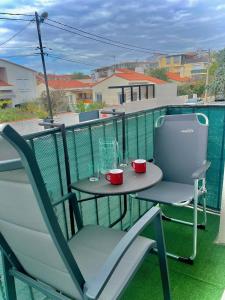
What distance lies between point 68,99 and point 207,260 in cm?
1143

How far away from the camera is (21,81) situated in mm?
8367

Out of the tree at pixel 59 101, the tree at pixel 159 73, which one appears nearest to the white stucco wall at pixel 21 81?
the tree at pixel 59 101

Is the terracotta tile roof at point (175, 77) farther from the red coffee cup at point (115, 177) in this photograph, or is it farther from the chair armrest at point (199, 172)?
the red coffee cup at point (115, 177)

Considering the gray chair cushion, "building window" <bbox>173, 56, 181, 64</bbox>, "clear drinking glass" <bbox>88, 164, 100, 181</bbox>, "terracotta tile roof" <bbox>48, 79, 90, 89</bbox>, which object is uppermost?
"building window" <bbox>173, 56, 181, 64</bbox>

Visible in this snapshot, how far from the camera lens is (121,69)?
42.3 ft

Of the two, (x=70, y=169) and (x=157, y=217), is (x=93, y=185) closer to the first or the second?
(x=70, y=169)

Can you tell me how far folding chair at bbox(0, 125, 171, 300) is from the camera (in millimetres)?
578

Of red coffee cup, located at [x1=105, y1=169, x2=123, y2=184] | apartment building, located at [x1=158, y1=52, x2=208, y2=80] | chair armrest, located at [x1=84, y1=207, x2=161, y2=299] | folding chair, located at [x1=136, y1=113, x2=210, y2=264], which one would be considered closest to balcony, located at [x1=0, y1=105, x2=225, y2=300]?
folding chair, located at [x1=136, y1=113, x2=210, y2=264]

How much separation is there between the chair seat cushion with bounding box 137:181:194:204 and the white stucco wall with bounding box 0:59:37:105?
7.17 meters

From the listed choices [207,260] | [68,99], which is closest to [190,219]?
[207,260]

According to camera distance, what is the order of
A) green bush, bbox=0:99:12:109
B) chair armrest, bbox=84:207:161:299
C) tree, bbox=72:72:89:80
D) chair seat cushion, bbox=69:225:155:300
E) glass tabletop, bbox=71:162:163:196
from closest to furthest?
chair armrest, bbox=84:207:161:299, chair seat cushion, bbox=69:225:155:300, glass tabletop, bbox=71:162:163:196, green bush, bbox=0:99:12:109, tree, bbox=72:72:89:80

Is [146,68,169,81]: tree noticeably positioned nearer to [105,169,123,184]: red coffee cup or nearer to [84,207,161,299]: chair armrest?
[105,169,123,184]: red coffee cup

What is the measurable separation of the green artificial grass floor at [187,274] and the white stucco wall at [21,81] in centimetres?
725

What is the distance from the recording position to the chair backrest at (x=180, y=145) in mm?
1799
